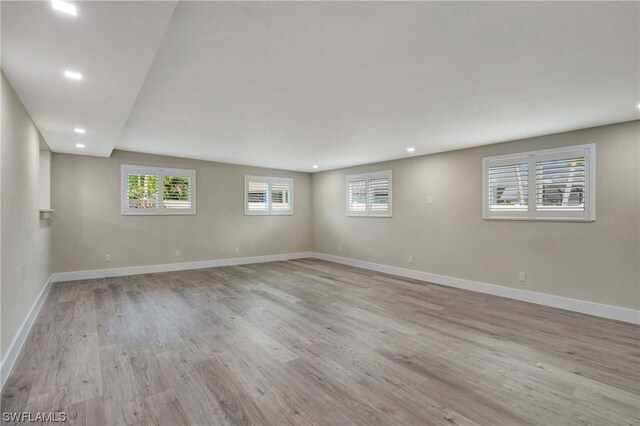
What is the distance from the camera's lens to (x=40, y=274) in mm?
4121

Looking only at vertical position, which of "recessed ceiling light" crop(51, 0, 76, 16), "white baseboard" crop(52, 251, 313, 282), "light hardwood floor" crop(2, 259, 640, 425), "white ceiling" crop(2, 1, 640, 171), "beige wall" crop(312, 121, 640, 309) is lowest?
"light hardwood floor" crop(2, 259, 640, 425)

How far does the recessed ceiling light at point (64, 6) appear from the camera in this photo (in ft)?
4.86

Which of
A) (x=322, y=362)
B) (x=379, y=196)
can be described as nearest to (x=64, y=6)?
(x=322, y=362)

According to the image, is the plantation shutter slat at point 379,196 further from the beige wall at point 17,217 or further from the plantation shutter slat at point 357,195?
the beige wall at point 17,217

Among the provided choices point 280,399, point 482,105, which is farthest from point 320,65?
point 280,399

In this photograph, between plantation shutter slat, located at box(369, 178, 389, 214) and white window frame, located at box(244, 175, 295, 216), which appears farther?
white window frame, located at box(244, 175, 295, 216)

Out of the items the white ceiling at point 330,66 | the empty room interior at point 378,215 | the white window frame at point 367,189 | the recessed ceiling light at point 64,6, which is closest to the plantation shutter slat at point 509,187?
the empty room interior at point 378,215

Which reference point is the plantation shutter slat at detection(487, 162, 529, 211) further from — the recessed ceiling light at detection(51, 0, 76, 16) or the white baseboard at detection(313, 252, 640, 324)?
the recessed ceiling light at detection(51, 0, 76, 16)

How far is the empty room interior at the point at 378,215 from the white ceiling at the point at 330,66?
2 cm

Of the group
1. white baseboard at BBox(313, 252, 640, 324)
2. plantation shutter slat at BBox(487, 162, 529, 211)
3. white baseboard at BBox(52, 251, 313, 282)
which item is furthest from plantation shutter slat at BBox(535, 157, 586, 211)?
white baseboard at BBox(52, 251, 313, 282)

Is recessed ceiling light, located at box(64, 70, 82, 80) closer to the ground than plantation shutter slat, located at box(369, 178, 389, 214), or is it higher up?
higher up

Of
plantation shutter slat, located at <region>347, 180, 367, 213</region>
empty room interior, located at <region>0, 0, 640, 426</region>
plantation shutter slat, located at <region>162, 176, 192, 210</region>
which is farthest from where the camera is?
plantation shutter slat, located at <region>347, 180, 367, 213</region>

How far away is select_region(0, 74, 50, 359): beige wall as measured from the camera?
2.38 meters

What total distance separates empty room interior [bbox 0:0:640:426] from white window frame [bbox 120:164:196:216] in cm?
4
